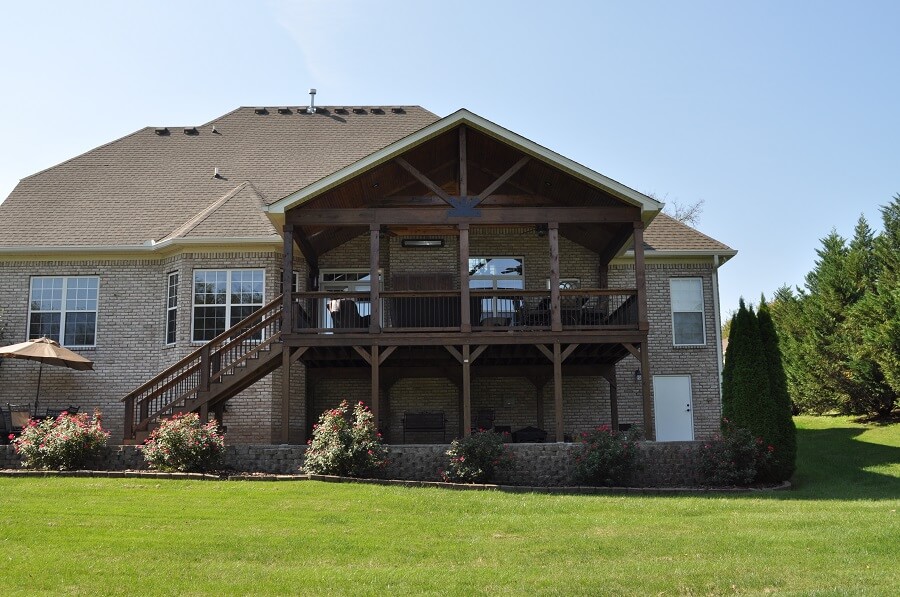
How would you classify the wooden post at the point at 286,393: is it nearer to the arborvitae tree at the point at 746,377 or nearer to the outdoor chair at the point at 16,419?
the outdoor chair at the point at 16,419

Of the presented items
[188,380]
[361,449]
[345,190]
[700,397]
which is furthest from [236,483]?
[700,397]

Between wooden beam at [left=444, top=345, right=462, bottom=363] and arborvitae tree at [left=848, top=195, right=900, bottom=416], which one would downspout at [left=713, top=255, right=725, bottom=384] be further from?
wooden beam at [left=444, top=345, right=462, bottom=363]

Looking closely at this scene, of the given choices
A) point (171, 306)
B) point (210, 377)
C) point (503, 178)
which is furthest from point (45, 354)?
point (503, 178)

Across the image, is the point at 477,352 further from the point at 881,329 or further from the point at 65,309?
the point at 881,329

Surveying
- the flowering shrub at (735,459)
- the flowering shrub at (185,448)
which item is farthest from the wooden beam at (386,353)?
the flowering shrub at (735,459)

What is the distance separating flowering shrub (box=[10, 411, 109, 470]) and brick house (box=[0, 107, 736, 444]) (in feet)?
5.08

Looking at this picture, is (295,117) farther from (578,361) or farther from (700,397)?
(700,397)

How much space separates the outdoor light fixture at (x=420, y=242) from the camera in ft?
67.1

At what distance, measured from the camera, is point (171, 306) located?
1972 cm

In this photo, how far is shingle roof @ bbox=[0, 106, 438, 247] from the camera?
67.0 ft

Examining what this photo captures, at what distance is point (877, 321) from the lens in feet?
76.0

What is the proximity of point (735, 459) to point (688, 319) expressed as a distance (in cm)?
638

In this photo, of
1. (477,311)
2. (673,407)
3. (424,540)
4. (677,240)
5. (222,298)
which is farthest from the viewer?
(677,240)

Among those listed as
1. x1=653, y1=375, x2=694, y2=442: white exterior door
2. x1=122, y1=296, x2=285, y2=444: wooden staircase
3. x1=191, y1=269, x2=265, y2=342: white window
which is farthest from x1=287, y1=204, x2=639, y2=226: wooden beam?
x1=653, y1=375, x2=694, y2=442: white exterior door
